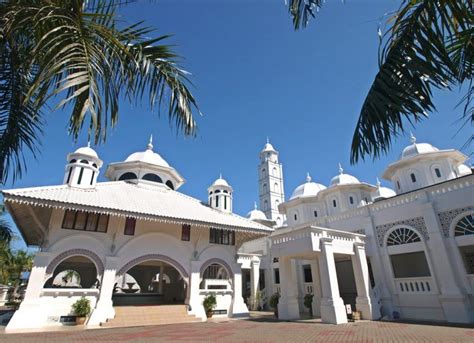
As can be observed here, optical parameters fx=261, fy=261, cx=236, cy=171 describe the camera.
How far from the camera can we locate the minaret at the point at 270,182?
148 feet

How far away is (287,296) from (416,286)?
659 centimetres

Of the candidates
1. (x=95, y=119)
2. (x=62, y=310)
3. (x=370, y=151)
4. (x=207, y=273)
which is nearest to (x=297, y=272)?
(x=207, y=273)

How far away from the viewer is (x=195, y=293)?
1361cm

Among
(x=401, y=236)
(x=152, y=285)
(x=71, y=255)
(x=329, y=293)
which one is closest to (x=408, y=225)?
(x=401, y=236)

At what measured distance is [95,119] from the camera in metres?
2.83

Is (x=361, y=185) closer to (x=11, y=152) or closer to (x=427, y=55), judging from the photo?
(x=427, y=55)

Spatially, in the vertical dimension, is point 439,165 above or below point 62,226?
above

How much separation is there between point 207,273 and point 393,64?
55.9ft

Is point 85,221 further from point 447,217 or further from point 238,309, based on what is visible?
point 447,217

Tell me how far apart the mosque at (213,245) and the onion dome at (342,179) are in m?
4.69

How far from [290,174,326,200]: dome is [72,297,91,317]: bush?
62.7 ft

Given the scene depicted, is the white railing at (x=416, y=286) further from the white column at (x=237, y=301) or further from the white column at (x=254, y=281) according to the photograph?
the white column at (x=254, y=281)

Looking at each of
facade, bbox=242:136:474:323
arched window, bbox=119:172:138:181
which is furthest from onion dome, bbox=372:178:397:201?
arched window, bbox=119:172:138:181

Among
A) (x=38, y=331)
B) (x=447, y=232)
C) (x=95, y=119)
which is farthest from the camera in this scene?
(x=447, y=232)
